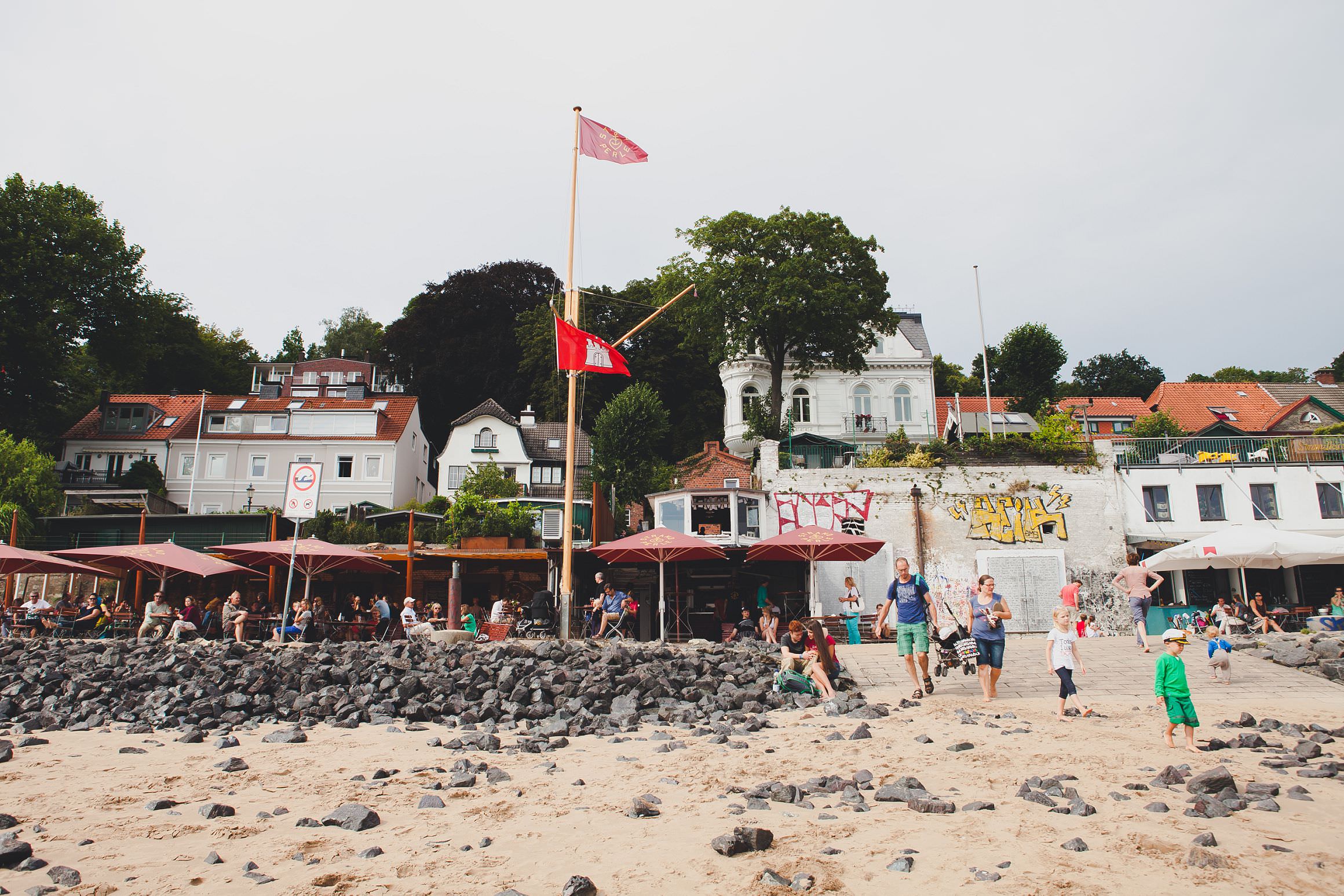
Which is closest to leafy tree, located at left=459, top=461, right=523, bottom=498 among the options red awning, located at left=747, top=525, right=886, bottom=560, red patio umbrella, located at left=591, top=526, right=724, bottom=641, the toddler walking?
red patio umbrella, located at left=591, top=526, right=724, bottom=641

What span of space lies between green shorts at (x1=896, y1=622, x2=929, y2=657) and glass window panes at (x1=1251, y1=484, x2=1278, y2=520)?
22773mm

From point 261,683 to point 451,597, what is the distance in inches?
270

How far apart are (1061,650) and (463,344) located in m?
48.0

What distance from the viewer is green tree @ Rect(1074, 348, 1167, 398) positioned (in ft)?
236

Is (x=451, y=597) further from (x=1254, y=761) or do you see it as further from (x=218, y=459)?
(x=218, y=459)

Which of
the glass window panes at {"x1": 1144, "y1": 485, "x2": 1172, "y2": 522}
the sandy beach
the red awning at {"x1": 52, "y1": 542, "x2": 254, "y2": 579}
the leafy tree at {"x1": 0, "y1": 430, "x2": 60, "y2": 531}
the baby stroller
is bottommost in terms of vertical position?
the sandy beach

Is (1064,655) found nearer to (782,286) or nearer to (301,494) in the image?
(301,494)

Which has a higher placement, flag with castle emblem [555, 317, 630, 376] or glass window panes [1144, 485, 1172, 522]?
flag with castle emblem [555, 317, 630, 376]

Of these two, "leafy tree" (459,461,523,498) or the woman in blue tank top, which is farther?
"leafy tree" (459,461,523,498)

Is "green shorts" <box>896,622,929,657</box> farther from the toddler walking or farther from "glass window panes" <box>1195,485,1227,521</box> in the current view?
"glass window panes" <box>1195,485,1227,521</box>

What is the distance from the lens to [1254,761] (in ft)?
28.6

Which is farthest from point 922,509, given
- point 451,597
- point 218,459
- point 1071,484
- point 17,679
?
point 218,459

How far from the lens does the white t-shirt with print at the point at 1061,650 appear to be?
11219 millimetres

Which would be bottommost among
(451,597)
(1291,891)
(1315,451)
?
(1291,891)
